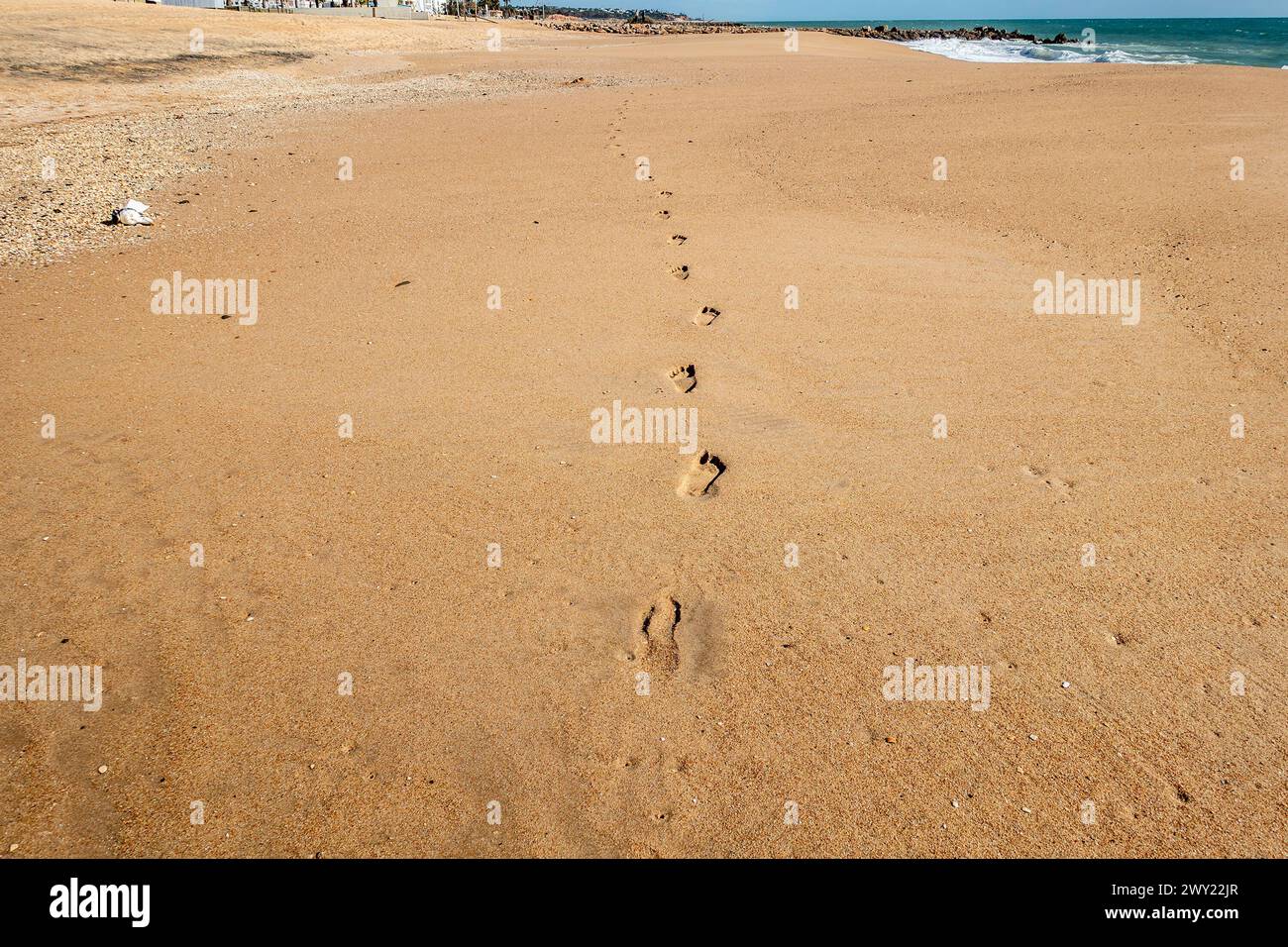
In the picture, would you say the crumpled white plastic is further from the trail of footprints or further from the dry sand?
the trail of footprints

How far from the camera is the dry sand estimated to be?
2.47 m

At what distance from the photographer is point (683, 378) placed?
5.04 metres

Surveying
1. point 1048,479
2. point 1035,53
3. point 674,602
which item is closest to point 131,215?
point 674,602

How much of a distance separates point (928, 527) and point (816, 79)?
1682cm

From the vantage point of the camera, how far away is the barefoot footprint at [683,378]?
16.2 feet

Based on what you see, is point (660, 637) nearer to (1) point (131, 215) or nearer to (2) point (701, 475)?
(2) point (701, 475)

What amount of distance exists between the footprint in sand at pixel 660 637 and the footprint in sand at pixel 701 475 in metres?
0.82

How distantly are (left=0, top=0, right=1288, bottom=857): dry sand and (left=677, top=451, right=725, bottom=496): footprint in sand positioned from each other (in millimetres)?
104

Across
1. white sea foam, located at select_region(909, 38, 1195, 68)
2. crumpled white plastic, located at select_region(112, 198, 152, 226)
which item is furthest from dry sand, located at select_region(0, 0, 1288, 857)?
white sea foam, located at select_region(909, 38, 1195, 68)

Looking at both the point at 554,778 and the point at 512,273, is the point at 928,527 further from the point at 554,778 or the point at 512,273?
the point at 512,273

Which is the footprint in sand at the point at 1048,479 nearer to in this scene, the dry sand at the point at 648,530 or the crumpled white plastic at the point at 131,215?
the dry sand at the point at 648,530

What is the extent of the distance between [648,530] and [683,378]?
167cm

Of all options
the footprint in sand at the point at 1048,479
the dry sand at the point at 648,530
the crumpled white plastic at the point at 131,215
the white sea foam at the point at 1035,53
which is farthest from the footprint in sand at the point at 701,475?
the white sea foam at the point at 1035,53
